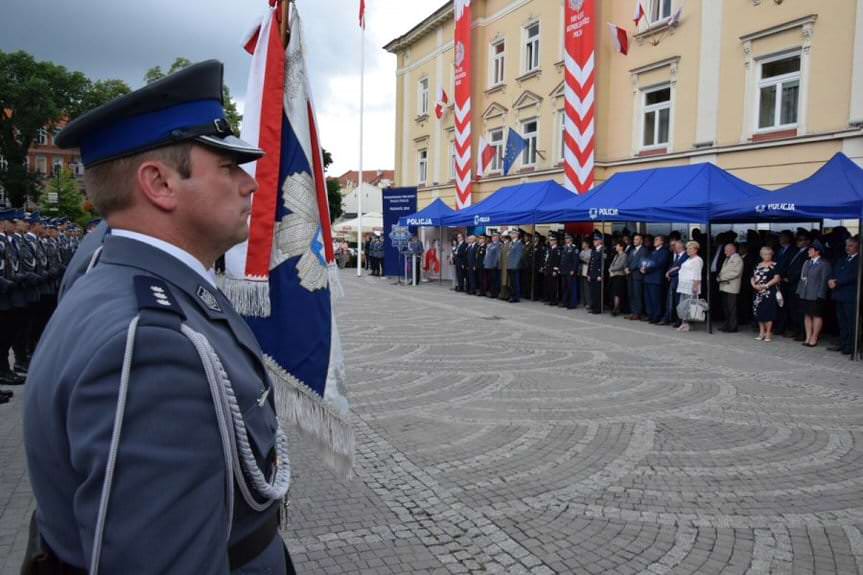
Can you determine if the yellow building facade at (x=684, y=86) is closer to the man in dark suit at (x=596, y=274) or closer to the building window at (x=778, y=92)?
the building window at (x=778, y=92)

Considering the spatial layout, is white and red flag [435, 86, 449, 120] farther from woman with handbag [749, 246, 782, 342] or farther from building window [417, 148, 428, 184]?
woman with handbag [749, 246, 782, 342]

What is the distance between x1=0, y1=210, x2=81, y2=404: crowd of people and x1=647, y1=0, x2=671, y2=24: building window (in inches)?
661

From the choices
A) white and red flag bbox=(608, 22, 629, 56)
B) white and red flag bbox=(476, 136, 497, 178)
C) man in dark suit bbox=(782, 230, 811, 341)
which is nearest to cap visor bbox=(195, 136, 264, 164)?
man in dark suit bbox=(782, 230, 811, 341)

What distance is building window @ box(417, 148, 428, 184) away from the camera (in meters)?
31.8

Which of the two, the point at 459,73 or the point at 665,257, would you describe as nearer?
the point at 665,257

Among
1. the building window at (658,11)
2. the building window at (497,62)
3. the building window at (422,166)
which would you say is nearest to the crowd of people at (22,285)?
the building window at (658,11)

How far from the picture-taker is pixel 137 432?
1.07m

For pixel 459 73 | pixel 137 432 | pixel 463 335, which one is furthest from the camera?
pixel 459 73

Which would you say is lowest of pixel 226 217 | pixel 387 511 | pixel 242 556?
pixel 387 511

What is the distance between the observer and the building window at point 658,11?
18438 millimetres

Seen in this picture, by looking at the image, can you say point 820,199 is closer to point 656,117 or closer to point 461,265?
point 656,117

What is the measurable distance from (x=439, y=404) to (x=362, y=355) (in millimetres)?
2940

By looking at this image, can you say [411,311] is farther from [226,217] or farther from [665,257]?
[226,217]

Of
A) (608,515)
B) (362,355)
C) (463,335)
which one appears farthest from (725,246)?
(608,515)
